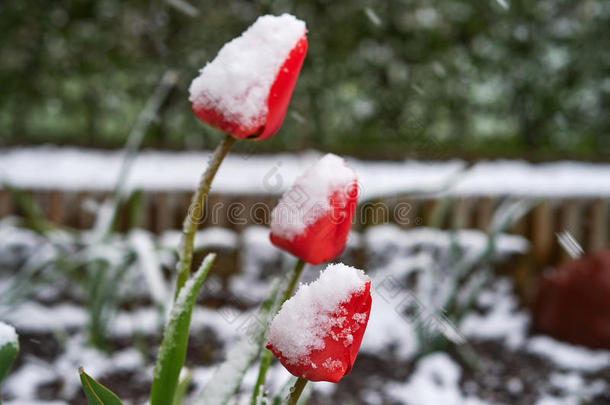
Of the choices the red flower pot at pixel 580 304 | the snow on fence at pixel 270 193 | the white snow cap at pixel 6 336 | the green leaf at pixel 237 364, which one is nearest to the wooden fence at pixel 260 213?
the snow on fence at pixel 270 193

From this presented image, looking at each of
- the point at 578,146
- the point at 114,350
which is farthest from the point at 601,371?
the point at 578,146

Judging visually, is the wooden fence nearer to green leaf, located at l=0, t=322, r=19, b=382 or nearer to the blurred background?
the blurred background

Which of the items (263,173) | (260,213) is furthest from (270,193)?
(263,173)

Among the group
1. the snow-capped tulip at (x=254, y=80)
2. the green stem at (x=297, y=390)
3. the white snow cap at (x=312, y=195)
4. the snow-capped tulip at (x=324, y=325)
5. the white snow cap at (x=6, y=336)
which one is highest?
the snow-capped tulip at (x=254, y=80)

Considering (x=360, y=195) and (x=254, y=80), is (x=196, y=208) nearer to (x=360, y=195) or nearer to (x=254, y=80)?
(x=254, y=80)

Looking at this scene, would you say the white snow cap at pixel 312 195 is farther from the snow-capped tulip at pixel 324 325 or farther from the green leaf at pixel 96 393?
the green leaf at pixel 96 393

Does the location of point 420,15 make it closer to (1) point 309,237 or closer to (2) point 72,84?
(2) point 72,84
